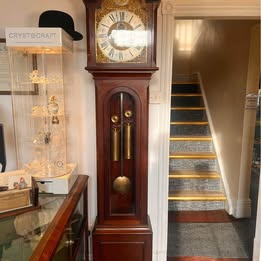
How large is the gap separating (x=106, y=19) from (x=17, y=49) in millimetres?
519

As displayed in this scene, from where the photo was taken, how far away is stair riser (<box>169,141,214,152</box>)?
3402mm

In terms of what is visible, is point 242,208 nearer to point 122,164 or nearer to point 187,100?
point 122,164

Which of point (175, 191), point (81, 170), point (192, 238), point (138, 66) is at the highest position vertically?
point (138, 66)

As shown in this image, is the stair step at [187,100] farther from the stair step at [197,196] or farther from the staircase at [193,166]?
the stair step at [197,196]

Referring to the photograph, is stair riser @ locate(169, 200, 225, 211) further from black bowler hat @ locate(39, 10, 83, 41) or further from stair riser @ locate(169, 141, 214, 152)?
black bowler hat @ locate(39, 10, 83, 41)

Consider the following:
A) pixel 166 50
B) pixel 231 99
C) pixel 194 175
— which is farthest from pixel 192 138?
pixel 166 50

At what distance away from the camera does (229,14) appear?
1.68 meters

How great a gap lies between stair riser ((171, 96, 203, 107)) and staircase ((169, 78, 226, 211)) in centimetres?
28

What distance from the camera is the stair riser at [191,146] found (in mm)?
3402

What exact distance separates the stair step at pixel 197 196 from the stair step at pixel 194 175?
0.18 meters

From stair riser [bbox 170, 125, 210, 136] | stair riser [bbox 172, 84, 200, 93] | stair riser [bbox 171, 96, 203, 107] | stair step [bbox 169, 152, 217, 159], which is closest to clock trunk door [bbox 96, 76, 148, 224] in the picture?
stair step [bbox 169, 152, 217, 159]

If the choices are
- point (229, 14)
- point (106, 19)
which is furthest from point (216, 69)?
point (106, 19)

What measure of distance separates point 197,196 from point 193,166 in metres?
0.45

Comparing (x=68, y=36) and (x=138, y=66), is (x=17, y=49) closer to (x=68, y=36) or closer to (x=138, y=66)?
(x=68, y=36)
